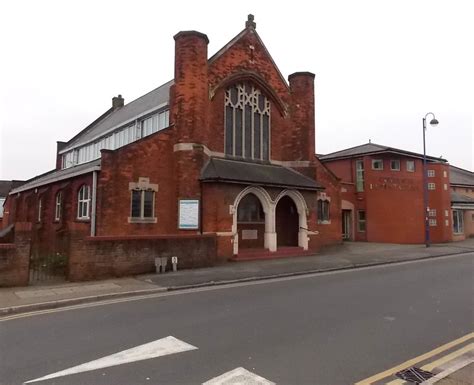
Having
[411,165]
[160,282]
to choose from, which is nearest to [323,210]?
[411,165]

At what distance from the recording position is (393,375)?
15.8 ft

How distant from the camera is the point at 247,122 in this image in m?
22.2

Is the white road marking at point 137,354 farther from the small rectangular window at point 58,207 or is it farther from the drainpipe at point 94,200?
the small rectangular window at point 58,207

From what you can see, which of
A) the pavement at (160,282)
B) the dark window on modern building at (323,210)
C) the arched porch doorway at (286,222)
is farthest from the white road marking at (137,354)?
the dark window on modern building at (323,210)

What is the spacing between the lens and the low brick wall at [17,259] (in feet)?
35.5

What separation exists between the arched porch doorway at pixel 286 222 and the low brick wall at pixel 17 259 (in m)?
14.5

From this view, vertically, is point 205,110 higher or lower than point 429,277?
higher

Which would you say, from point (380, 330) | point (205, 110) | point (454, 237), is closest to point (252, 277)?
point (380, 330)

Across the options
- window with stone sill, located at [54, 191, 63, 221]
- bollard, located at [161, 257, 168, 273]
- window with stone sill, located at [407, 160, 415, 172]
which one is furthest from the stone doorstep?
window with stone sill, located at [407, 160, 415, 172]

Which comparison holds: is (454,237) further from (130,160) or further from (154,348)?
(154,348)

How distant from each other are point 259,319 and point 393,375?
309cm

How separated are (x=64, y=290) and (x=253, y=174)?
11333mm

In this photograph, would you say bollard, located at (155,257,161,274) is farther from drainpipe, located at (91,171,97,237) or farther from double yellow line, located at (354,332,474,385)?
double yellow line, located at (354,332,474,385)

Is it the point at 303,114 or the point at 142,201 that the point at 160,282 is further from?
the point at 303,114
